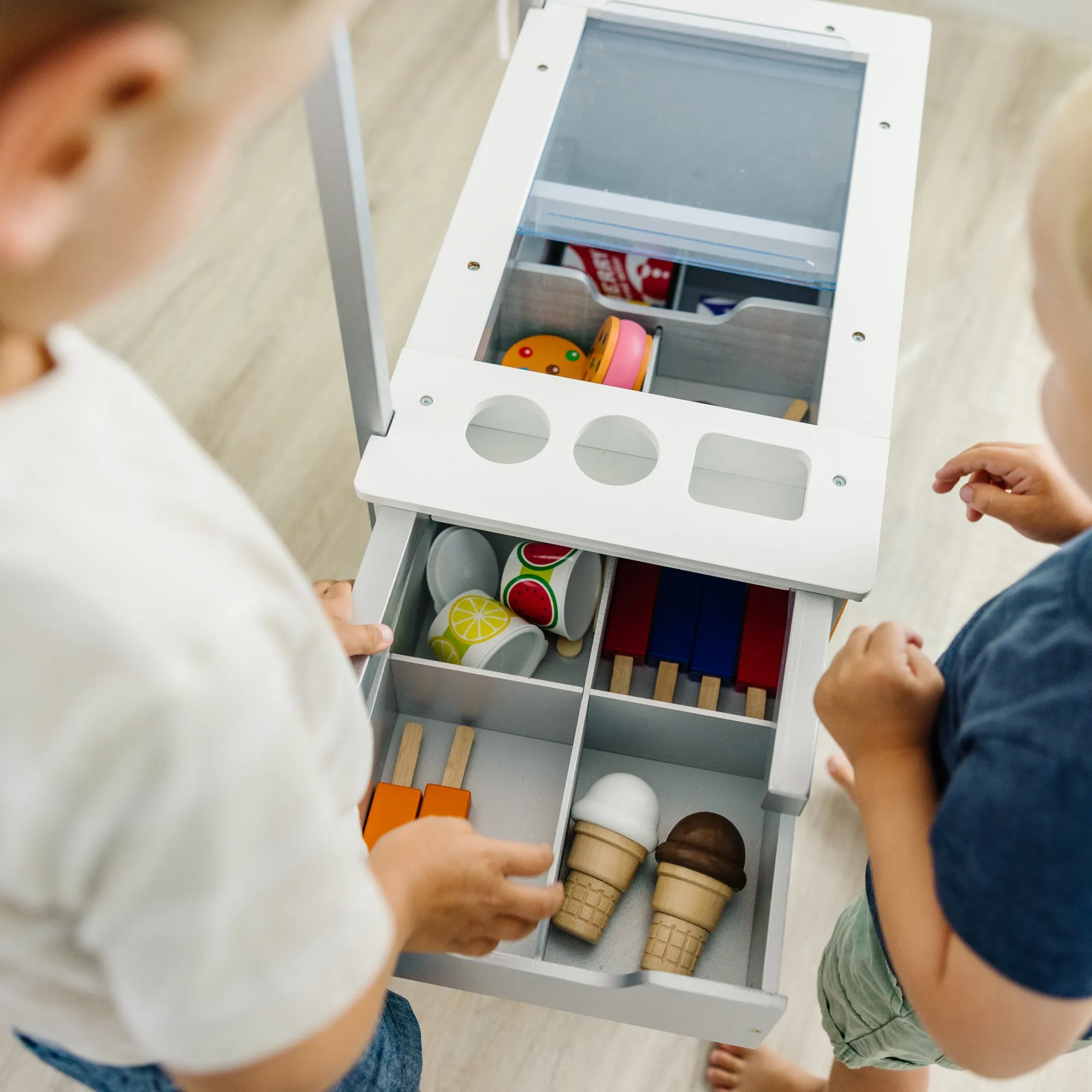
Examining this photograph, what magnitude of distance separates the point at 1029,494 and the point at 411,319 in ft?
3.29

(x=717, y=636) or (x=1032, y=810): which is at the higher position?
(x=717, y=636)

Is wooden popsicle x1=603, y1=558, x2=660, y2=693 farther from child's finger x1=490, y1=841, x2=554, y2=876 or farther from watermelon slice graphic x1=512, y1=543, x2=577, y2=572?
child's finger x1=490, y1=841, x2=554, y2=876

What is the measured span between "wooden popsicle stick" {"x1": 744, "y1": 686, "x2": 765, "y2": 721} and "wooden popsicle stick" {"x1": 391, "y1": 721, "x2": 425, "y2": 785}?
303 millimetres

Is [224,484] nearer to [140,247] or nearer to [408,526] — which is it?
[140,247]

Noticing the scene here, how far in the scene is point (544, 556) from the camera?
3.11 ft

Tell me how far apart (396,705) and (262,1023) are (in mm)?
591

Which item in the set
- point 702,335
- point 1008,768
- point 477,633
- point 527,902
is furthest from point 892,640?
point 702,335

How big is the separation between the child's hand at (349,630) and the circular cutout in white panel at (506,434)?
0.63ft

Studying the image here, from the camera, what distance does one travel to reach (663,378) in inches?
45.2

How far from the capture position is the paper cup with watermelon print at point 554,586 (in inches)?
36.9

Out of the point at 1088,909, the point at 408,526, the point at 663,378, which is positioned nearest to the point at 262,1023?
the point at 1088,909

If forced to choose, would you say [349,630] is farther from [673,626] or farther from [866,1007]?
[866,1007]

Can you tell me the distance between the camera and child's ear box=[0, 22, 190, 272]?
243 mm

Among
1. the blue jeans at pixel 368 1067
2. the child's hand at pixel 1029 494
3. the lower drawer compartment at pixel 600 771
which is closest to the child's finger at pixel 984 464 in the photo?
the child's hand at pixel 1029 494
